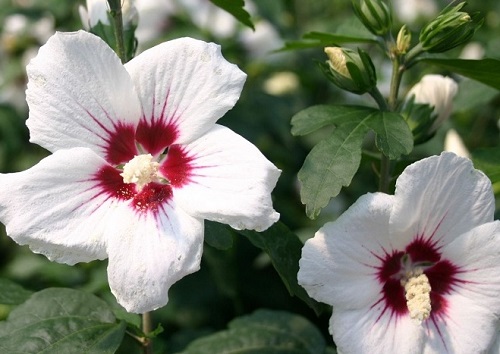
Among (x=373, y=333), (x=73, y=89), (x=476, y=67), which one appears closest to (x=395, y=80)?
(x=476, y=67)

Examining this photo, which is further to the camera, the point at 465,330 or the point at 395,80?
the point at 395,80

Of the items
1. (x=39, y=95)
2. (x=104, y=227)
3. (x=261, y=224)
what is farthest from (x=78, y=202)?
(x=261, y=224)

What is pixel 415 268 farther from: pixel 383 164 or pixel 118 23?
pixel 118 23

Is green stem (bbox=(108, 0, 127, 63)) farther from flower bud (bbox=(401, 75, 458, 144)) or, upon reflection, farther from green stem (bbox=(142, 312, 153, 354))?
flower bud (bbox=(401, 75, 458, 144))

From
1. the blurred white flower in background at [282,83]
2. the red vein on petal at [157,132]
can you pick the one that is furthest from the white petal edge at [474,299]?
the blurred white flower in background at [282,83]

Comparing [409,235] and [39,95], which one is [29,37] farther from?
[409,235]

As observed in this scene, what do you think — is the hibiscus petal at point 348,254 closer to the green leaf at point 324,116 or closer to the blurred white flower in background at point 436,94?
the green leaf at point 324,116
